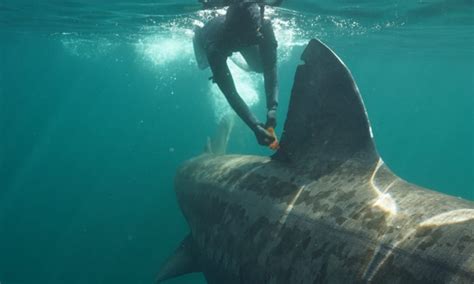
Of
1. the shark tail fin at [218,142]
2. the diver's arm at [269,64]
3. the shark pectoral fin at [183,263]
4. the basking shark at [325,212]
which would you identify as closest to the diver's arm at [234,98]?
the basking shark at [325,212]

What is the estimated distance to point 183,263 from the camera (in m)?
7.33

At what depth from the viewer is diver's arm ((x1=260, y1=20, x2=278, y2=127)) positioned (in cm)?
622

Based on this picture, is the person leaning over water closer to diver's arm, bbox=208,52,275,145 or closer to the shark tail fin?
diver's arm, bbox=208,52,275,145

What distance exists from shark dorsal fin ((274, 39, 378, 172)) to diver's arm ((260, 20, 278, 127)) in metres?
0.84

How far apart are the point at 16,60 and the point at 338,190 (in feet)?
193

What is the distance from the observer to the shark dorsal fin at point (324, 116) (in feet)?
15.7

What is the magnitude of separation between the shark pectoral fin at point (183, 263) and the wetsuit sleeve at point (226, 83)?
2.56m

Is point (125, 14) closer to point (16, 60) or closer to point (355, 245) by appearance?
point (355, 245)

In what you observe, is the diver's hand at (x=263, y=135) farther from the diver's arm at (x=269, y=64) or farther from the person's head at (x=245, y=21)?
the person's head at (x=245, y=21)

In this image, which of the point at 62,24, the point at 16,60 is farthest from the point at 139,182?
the point at 16,60

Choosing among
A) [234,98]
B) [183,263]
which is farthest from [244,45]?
[183,263]

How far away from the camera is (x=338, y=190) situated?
14.5 feet

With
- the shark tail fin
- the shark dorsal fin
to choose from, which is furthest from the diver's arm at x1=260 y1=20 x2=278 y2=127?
the shark tail fin

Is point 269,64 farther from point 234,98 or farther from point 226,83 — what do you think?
point 234,98
